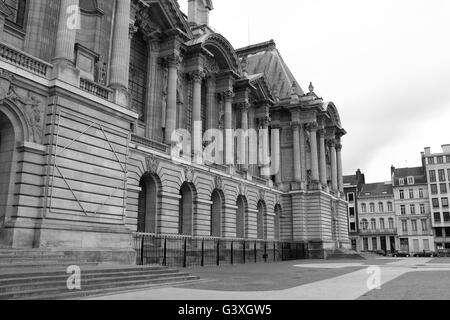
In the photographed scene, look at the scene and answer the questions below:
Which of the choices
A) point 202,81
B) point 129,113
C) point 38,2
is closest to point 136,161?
point 129,113

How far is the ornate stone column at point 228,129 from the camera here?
34.9 metres

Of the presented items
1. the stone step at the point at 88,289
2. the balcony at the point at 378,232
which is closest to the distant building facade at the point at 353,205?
the balcony at the point at 378,232

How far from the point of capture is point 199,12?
39.8 metres

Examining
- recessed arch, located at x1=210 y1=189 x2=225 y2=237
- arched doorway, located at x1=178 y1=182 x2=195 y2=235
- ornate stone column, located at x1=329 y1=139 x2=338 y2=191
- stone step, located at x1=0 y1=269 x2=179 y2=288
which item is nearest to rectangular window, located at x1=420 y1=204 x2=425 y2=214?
ornate stone column, located at x1=329 y1=139 x2=338 y2=191

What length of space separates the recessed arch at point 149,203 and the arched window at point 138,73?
439 cm

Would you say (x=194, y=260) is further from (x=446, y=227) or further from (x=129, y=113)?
(x=446, y=227)

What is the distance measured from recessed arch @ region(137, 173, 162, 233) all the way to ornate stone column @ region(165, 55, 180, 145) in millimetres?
3111

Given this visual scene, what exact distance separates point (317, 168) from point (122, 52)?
31366 mm

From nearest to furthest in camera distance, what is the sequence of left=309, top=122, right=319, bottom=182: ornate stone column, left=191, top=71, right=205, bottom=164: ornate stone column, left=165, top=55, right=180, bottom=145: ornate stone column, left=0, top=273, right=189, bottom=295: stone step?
left=0, top=273, right=189, bottom=295: stone step, left=165, top=55, right=180, bottom=145: ornate stone column, left=191, top=71, right=205, bottom=164: ornate stone column, left=309, top=122, right=319, bottom=182: ornate stone column

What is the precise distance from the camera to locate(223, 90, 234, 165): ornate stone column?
34875 mm

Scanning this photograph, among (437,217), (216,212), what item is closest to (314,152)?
(216,212)

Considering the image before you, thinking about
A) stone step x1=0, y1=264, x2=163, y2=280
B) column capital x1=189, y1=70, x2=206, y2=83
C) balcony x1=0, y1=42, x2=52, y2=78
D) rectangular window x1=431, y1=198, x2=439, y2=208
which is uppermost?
column capital x1=189, y1=70, x2=206, y2=83

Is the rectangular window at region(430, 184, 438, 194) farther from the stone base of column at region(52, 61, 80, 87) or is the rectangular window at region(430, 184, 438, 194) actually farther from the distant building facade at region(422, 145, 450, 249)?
the stone base of column at region(52, 61, 80, 87)

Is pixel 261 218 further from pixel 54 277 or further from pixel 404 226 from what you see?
pixel 404 226
